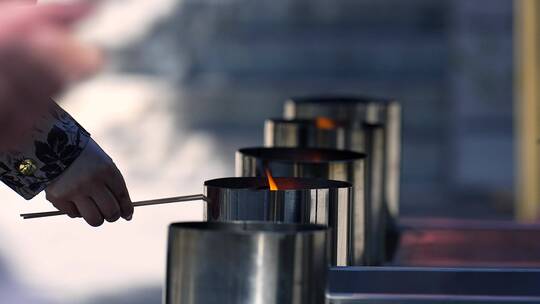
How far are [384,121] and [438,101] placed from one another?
201 inches

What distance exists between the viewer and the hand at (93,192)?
108cm

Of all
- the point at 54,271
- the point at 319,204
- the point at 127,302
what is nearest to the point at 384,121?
the point at 319,204

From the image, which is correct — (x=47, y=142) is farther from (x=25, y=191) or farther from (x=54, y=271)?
(x=54, y=271)

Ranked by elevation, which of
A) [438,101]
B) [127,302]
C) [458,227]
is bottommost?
[127,302]

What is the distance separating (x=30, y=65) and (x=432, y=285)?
488 millimetres

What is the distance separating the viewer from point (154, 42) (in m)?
7.07

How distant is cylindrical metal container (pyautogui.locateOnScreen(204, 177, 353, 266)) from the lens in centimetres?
90

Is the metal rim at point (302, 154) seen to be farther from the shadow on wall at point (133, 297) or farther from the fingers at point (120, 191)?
the shadow on wall at point (133, 297)

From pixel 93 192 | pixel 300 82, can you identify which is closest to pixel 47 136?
pixel 93 192

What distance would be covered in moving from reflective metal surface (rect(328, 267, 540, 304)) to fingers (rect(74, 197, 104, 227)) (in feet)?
1.00

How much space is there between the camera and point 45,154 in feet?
3.87

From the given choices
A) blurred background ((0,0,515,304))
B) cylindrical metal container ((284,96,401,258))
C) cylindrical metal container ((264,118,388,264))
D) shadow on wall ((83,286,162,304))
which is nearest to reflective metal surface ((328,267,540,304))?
cylindrical metal container ((264,118,388,264))

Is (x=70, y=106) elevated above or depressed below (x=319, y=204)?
above

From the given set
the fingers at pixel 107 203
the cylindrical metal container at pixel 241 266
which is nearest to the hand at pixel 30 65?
the fingers at pixel 107 203
